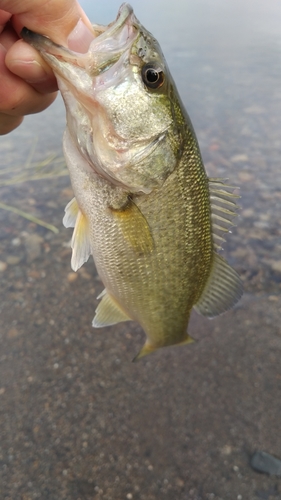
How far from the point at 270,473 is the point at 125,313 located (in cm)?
142

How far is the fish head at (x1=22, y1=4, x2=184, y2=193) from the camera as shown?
1432mm

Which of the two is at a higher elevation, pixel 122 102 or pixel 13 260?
pixel 122 102

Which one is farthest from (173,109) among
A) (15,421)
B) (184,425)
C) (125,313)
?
(15,421)

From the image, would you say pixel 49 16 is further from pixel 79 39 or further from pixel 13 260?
pixel 13 260

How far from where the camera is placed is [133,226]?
5.50ft

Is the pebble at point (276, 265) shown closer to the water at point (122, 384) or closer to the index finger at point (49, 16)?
the water at point (122, 384)

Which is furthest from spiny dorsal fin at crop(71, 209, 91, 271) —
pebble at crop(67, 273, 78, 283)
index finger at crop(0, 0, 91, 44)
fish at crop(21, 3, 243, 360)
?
pebble at crop(67, 273, 78, 283)

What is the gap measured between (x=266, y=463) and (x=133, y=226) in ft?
6.15

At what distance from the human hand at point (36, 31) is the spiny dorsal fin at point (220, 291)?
1136 mm

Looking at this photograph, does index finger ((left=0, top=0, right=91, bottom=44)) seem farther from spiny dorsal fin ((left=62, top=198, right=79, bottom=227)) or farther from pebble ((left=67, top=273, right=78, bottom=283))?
pebble ((left=67, top=273, right=78, bottom=283))

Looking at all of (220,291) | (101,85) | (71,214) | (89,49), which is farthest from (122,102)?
(220,291)

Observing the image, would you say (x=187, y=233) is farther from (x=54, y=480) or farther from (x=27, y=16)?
(x=54, y=480)

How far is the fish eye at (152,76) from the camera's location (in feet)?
4.99

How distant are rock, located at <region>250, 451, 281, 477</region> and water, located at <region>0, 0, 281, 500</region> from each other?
0.13 ft
